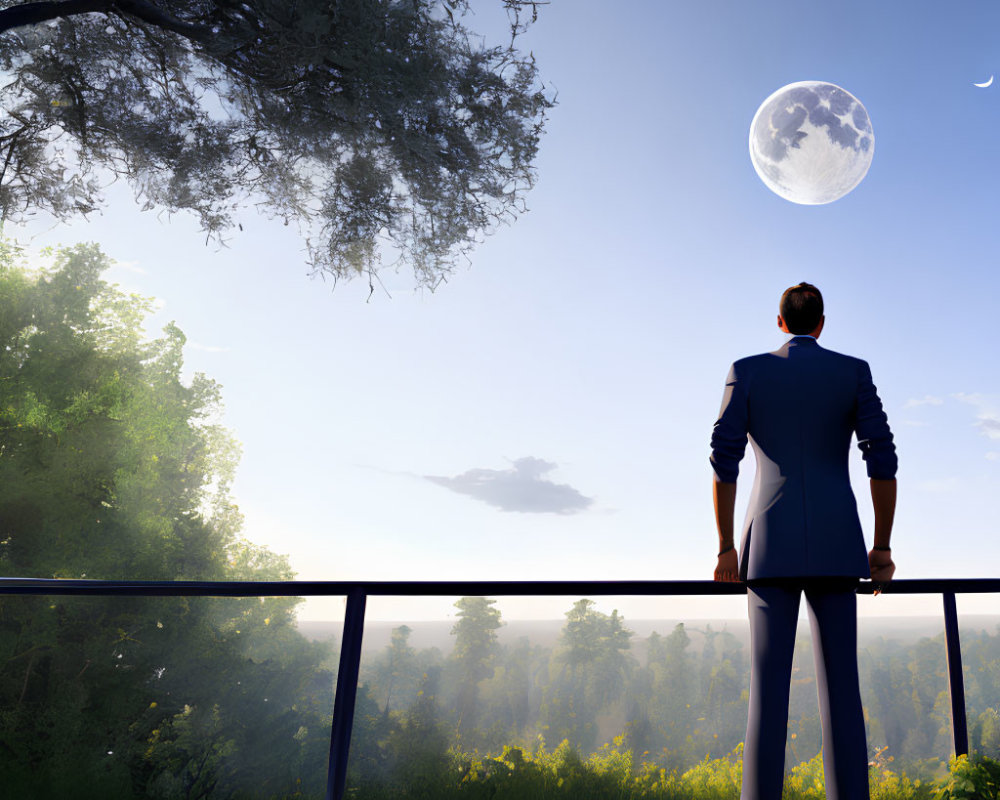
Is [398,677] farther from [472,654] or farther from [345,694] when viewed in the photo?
[345,694]

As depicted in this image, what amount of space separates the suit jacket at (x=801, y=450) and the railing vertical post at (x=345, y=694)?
1.33 metres

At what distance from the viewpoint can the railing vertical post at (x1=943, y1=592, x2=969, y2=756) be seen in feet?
9.10

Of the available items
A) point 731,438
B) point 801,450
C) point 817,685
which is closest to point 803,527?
point 801,450

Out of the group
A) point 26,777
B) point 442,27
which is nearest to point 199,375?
point 442,27

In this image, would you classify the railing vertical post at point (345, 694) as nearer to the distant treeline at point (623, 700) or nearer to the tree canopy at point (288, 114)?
the distant treeline at point (623, 700)

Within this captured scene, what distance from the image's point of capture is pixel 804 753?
265 centimetres

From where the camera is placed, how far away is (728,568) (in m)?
2.27

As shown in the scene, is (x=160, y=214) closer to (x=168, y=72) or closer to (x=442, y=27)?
(x=168, y=72)

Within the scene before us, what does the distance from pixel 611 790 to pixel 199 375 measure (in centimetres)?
2192

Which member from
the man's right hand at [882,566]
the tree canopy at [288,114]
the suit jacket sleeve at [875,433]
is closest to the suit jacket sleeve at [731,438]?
the suit jacket sleeve at [875,433]

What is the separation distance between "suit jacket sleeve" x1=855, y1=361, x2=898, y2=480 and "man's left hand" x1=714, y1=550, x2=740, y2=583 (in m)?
0.55

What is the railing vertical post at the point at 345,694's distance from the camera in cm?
228

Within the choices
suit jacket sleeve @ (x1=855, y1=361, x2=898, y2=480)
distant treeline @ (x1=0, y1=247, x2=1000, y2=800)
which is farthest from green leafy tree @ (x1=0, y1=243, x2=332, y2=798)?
suit jacket sleeve @ (x1=855, y1=361, x2=898, y2=480)

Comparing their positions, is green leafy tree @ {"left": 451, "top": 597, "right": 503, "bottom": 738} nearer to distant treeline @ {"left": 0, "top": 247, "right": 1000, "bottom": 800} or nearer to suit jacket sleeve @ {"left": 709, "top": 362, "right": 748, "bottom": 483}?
distant treeline @ {"left": 0, "top": 247, "right": 1000, "bottom": 800}
